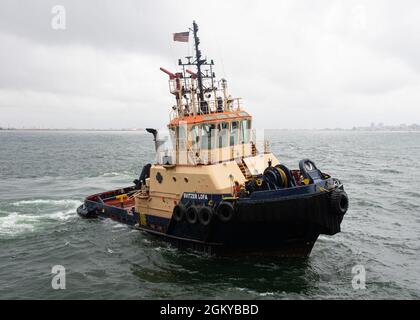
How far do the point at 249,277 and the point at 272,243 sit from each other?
4.01 feet

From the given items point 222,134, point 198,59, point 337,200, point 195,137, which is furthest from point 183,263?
point 198,59

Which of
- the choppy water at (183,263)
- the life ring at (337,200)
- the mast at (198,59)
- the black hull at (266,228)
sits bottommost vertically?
the choppy water at (183,263)

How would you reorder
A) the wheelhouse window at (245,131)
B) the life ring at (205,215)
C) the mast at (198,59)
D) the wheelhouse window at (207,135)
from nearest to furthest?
the life ring at (205,215) → the wheelhouse window at (207,135) → the mast at (198,59) → the wheelhouse window at (245,131)

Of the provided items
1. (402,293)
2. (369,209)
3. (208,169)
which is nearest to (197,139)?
(208,169)

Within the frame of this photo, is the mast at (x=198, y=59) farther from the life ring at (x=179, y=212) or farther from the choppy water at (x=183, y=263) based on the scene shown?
the choppy water at (x=183, y=263)

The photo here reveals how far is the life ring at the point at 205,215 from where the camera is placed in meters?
11.1

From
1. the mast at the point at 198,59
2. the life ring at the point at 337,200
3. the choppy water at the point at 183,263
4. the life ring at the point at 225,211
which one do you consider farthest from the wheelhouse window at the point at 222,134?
the life ring at the point at 337,200

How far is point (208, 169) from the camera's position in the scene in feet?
38.3

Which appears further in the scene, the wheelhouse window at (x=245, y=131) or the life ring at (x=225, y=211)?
the wheelhouse window at (x=245, y=131)

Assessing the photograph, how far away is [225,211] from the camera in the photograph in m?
A: 10.9

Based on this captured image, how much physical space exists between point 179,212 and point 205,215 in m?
1.13

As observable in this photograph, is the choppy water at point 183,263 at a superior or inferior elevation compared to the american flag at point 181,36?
inferior

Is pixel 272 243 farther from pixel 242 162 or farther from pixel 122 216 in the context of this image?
pixel 122 216
